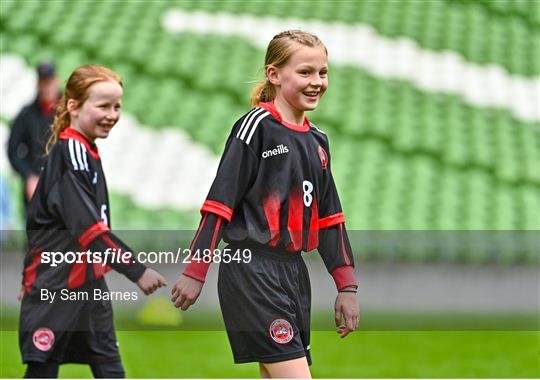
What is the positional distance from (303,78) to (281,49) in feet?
0.41

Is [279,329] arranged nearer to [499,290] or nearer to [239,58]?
[499,290]

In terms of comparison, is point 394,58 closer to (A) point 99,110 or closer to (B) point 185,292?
(A) point 99,110

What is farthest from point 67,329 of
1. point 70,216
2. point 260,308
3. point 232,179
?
point 232,179

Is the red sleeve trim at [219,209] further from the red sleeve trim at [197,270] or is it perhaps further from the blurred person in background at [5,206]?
the blurred person in background at [5,206]

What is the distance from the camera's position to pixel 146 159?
12.2 m

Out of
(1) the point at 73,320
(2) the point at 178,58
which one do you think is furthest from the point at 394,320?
(2) the point at 178,58

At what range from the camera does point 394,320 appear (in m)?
5.69

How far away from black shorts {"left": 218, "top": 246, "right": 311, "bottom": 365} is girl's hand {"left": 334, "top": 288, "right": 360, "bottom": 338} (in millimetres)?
160

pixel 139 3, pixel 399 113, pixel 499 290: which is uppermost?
pixel 139 3

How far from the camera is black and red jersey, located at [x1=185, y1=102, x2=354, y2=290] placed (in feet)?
13.2

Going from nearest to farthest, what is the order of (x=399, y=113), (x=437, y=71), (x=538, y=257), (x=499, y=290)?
(x=499, y=290) < (x=538, y=257) < (x=399, y=113) < (x=437, y=71)

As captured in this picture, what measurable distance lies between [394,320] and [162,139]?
7.02 m

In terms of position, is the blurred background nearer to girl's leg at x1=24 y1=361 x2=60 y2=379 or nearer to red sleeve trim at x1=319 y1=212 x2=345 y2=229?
girl's leg at x1=24 y1=361 x2=60 y2=379

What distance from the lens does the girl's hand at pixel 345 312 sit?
13.8 ft
